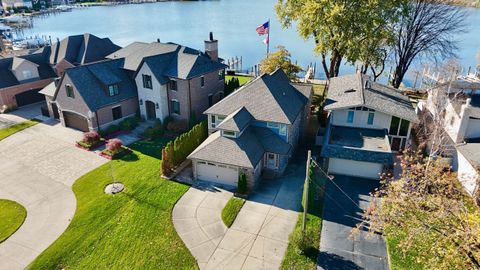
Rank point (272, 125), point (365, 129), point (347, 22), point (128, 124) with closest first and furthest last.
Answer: point (272, 125), point (365, 129), point (128, 124), point (347, 22)

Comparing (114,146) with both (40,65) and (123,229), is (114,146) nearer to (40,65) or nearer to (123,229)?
(123,229)

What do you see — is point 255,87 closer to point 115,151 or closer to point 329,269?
point 115,151

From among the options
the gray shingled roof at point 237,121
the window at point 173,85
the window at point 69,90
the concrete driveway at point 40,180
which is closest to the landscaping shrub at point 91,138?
the concrete driveway at point 40,180

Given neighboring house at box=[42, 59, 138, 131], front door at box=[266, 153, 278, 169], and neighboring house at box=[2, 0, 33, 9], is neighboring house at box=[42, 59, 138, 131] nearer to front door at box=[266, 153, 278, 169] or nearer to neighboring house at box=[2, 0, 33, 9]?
front door at box=[266, 153, 278, 169]

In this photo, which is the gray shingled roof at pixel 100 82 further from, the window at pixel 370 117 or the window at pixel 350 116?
the window at pixel 370 117

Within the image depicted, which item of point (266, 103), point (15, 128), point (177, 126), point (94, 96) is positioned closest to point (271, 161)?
point (266, 103)

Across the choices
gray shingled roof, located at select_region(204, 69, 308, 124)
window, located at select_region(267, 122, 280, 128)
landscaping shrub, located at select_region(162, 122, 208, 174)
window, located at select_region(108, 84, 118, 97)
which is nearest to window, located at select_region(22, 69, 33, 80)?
window, located at select_region(108, 84, 118, 97)

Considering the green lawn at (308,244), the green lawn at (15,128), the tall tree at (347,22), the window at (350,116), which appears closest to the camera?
the green lawn at (308,244)
